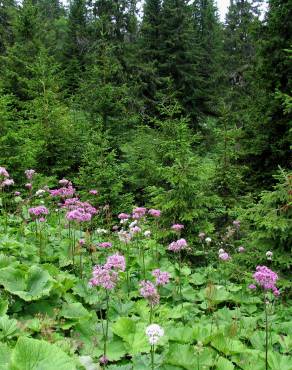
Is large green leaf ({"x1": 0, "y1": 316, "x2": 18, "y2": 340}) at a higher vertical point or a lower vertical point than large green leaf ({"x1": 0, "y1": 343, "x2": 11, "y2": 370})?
lower

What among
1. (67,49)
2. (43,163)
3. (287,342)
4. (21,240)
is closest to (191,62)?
(67,49)

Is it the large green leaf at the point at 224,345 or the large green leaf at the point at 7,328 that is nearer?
the large green leaf at the point at 7,328

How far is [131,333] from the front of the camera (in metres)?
3.62

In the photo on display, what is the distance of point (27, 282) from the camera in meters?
4.00

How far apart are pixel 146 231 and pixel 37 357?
10.8 ft

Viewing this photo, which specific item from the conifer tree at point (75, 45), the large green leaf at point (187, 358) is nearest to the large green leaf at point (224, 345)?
the large green leaf at point (187, 358)

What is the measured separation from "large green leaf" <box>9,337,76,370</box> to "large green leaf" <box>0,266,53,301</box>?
162cm

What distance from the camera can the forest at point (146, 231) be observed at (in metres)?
3.37

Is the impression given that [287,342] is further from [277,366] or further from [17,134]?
[17,134]

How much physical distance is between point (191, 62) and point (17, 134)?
1527 cm

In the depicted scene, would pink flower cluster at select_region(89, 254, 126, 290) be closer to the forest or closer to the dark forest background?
the forest

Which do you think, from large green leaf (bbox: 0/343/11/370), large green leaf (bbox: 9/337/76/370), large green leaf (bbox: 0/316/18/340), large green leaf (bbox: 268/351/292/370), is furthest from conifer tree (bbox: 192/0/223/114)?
large green leaf (bbox: 9/337/76/370)

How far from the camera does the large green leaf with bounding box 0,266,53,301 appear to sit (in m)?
3.81

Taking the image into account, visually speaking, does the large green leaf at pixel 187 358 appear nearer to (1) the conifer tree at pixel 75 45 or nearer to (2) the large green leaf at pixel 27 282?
(2) the large green leaf at pixel 27 282
